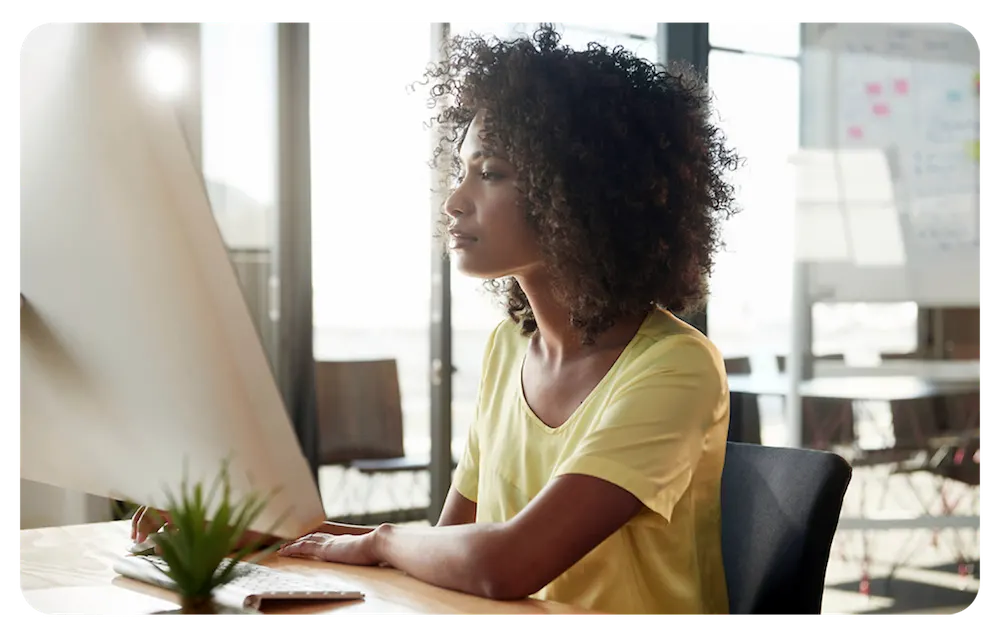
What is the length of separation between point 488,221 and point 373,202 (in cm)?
257

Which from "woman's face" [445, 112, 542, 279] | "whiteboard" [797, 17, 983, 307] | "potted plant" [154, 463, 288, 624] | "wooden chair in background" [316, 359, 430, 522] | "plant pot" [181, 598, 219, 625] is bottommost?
"wooden chair in background" [316, 359, 430, 522]

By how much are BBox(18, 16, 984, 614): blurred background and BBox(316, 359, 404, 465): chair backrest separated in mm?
18

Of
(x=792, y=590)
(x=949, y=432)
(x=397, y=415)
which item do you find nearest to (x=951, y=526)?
(x=949, y=432)

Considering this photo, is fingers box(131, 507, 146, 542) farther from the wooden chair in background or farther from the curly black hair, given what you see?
the wooden chair in background

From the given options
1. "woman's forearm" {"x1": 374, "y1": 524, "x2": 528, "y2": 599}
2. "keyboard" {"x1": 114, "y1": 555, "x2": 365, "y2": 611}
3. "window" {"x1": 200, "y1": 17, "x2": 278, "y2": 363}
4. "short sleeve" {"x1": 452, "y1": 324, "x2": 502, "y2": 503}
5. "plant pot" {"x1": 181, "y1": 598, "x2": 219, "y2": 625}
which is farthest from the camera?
"window" {"x1": 200, "y1": 17, "x2": 278, "y2": 363}

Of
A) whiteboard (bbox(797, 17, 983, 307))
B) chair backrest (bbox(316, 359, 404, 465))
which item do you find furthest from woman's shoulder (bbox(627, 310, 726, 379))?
chair backrest (bbox(316, 359, 404, 465))

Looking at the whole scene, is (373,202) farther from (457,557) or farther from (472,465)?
(457,557)

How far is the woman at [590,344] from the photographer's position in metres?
1.24

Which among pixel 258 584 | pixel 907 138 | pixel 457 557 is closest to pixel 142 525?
pixel 258 584

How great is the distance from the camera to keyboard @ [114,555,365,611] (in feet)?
3.45

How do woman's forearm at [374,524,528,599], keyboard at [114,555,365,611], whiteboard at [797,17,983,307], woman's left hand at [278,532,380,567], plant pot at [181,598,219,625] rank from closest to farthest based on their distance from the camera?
plant pot at [181,598,219,625] < keyboard at [114,555,365,611] < woman's forearm at [374,524,528,599] < woman's left hand at [278,532,380,567] < whiteboard at [797,17,983,307]

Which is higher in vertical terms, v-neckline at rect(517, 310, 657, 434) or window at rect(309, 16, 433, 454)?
window at rect(309, 16, 433, 454)

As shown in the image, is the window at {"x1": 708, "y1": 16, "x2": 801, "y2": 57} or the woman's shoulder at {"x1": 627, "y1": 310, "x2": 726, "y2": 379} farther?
the window at {"x1": 708, "y1": 16, "x2": 801, "y2": 57}

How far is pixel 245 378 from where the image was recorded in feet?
2.43
